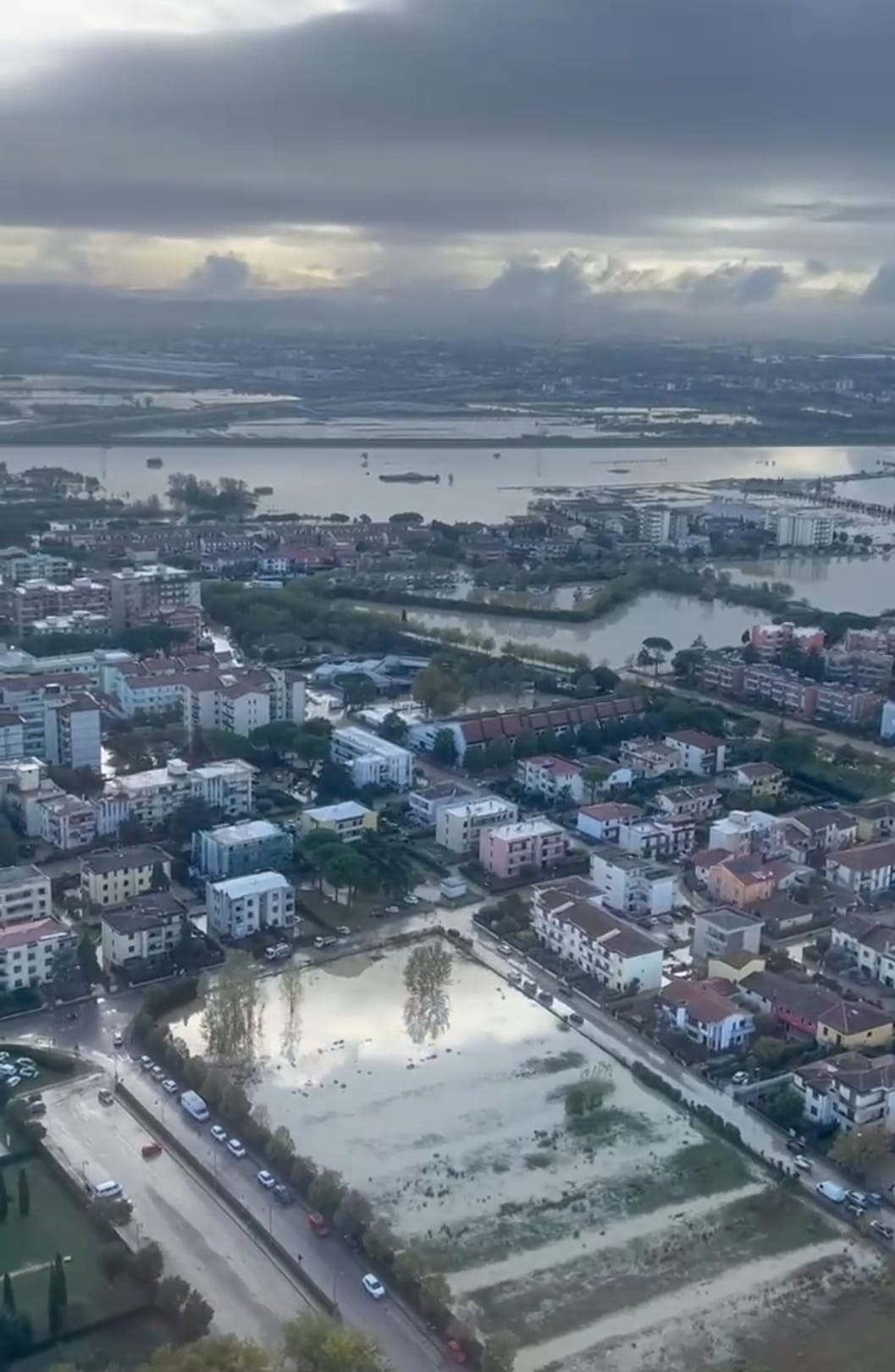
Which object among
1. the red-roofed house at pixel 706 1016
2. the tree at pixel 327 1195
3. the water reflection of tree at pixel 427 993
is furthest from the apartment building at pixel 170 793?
the tree at pixel 327 1195

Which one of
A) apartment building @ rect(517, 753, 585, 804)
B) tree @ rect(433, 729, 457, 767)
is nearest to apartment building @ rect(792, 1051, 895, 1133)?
apartment building @ rect(517, 753, 585, 804)

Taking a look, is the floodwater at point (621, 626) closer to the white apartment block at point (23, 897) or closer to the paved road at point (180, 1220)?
the white apartment block at point (23, 897)

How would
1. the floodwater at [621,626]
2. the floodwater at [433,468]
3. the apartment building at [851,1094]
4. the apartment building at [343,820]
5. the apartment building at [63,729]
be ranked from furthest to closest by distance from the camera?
the floodwater at [433,468], the floodwater at [621,626], the apartment building at [63,729], the apartment building at [343,820], the apartment building at [851,1094]

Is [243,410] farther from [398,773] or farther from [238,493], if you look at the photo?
[398,773]

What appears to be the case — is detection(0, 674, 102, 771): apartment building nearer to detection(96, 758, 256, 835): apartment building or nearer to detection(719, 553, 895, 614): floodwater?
detection(96, 758, 256, 835): apartment building

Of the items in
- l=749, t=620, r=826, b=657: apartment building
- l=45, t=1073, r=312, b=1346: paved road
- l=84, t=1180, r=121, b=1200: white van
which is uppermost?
l=749, t=620, r=826, b=657: apartment building

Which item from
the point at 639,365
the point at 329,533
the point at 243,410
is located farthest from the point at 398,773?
the point at 639,365
